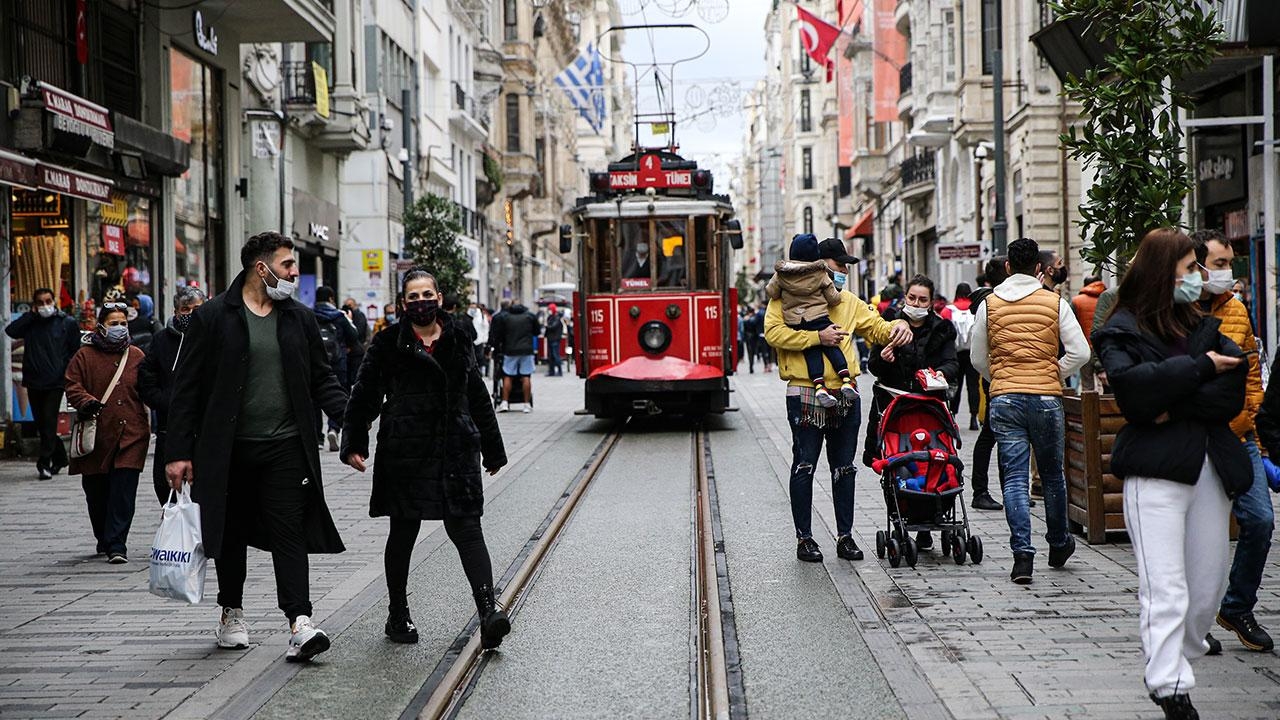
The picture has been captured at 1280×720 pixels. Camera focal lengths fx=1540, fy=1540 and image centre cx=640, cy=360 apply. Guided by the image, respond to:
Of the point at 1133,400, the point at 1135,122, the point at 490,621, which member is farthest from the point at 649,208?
the point at 1133,400

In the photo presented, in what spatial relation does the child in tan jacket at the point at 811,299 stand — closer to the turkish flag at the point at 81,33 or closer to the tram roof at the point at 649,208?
the tram roof at the point at 649,208

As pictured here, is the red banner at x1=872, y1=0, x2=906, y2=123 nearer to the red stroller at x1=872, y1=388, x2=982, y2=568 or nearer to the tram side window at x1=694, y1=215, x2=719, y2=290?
the tram side window at x1=694, y1=215, x2=719, y2=290

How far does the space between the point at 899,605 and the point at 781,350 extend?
2141 mm

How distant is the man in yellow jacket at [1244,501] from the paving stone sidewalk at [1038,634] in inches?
5.4

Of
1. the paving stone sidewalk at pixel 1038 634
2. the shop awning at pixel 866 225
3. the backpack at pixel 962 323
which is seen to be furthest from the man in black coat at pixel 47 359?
the shop awning at pixel 866 225

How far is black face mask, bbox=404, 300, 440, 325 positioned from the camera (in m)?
7.18

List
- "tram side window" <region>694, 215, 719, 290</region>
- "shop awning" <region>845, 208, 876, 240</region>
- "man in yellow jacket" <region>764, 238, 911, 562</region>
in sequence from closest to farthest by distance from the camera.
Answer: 1. "man in yellow jacket" <region>764, 238, 911, 562</region>
2. "tram side window" <region>694, 215, 719, 290</region>
3. "shop awning" <region>845, 208, 876, 240</region>

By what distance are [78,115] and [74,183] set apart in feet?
2.65

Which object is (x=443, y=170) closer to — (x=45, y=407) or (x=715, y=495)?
(x=45, y=407)

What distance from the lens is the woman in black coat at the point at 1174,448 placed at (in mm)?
5375

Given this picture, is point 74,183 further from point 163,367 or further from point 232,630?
point 232,630

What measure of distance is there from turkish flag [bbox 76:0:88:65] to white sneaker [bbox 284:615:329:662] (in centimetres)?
1454

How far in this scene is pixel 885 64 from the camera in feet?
153

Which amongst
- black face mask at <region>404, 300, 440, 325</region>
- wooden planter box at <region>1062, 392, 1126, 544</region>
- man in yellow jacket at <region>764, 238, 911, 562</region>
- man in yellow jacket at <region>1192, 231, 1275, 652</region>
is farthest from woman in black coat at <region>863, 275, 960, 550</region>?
black face mask at <region>404, 300, 440, 325</region>
